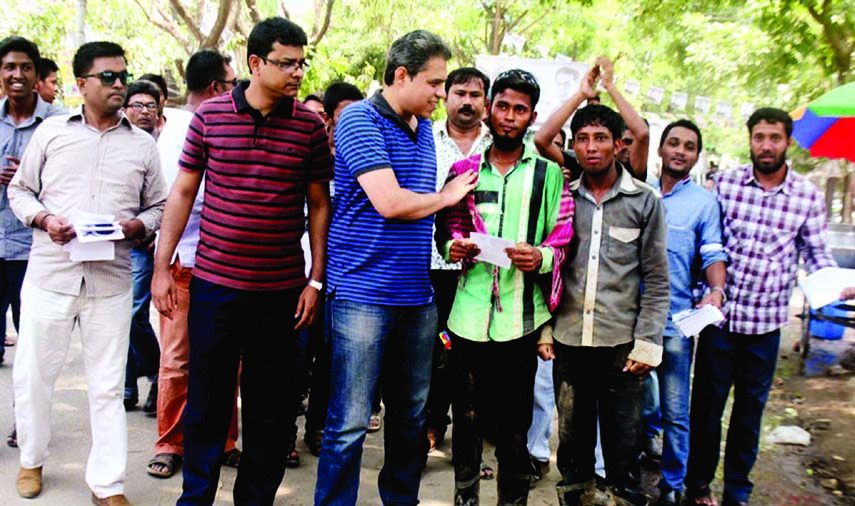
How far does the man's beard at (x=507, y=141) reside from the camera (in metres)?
3.20

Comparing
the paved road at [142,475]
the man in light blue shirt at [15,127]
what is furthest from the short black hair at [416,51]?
the man in light blue shirt at [15,127]

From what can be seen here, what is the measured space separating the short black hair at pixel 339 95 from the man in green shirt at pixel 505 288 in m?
1.73

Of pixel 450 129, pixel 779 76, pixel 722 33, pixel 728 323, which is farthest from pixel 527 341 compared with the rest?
Answer: pixel 779 76

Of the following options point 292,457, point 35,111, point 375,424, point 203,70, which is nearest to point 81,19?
point 35,111

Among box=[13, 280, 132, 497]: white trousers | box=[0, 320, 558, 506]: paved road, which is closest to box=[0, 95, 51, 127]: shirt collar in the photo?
box=[13, 280, 132, 497]: white trousers

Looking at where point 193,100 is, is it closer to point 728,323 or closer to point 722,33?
point 728,323

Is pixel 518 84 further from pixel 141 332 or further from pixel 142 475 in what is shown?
pixel 141 332

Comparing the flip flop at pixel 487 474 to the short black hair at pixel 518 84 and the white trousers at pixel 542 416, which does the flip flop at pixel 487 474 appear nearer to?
the white trousers at pixel 542 416

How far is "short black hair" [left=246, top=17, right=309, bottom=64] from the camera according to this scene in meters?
2.99

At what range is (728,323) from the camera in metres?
3.72

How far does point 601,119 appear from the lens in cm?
321

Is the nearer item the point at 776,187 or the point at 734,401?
the point at 776,187

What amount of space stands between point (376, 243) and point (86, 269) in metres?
1.50

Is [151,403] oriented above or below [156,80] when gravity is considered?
below
